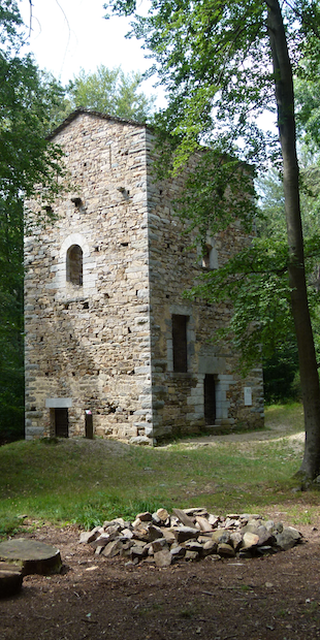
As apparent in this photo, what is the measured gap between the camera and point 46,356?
14.1 m

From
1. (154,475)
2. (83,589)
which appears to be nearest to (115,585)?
(83,589)

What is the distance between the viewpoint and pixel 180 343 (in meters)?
13.5

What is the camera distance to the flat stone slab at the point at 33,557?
3.94 m

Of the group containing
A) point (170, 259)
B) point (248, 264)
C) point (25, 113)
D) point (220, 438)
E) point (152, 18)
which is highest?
point (152, 18)

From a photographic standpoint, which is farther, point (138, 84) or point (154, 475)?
point (138, 84)

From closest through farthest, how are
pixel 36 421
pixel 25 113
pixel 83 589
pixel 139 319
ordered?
pixel 83 589, pixel 25 113, pixel 139 319, pixel 36 421

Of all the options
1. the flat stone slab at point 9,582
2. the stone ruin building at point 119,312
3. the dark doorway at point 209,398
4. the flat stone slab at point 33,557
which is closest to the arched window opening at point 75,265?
the stone ruin building at point 119,312

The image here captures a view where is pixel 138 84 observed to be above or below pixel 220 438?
above

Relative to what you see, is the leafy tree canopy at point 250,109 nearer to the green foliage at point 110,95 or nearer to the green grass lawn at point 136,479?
the green grass lawn at point 136,479

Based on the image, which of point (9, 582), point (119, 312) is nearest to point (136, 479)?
point (9, 582)

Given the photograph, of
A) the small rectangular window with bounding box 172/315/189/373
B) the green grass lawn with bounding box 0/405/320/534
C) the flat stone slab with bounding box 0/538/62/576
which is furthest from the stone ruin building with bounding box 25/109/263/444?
the flat stone slab with bounding box 0/538/62/576

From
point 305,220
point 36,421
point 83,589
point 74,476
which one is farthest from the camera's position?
point 305,220

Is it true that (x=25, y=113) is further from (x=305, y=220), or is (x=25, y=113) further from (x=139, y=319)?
(x=305, y=220)

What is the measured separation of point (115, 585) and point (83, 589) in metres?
0.23
